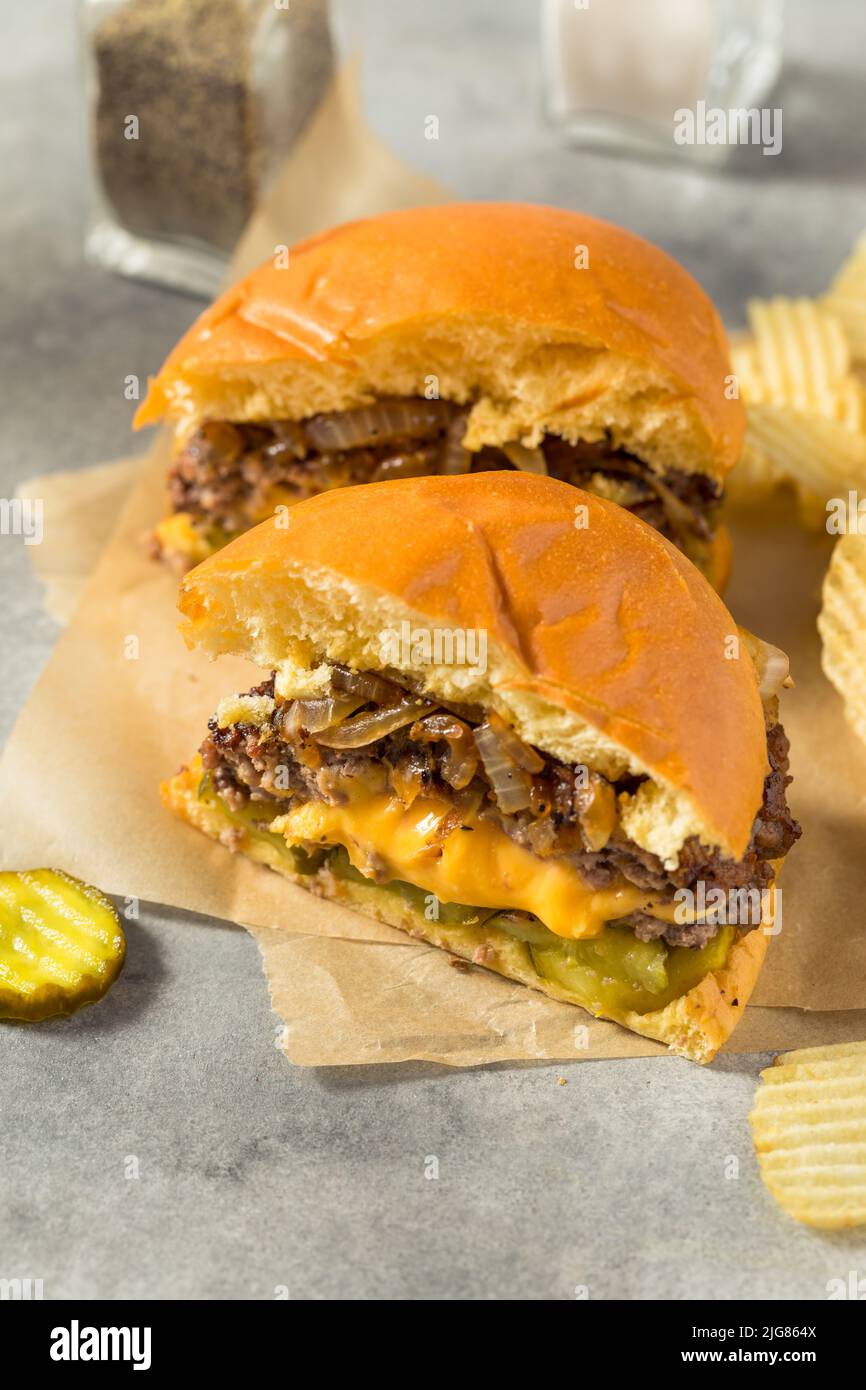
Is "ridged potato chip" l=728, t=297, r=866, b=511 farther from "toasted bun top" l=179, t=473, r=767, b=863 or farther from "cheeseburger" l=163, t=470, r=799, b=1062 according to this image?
"toasted bun top" l=179, t=473, r=767, b=863

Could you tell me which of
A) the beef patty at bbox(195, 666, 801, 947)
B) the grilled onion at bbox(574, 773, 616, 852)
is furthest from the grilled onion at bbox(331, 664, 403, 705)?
the grilled onion at bbox(574, 773, 616, 852)

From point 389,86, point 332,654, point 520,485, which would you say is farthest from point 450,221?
point 389,86

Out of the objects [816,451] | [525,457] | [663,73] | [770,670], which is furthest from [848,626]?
[663,73]

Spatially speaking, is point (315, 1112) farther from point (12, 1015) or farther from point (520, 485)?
point (520, 485)

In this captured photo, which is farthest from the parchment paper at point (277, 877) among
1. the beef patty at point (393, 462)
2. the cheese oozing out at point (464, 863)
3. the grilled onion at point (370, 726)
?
the grilled onion at point (370, 726)

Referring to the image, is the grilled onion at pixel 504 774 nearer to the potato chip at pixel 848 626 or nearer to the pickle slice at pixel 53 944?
the pickle slice at pixel 53 944
